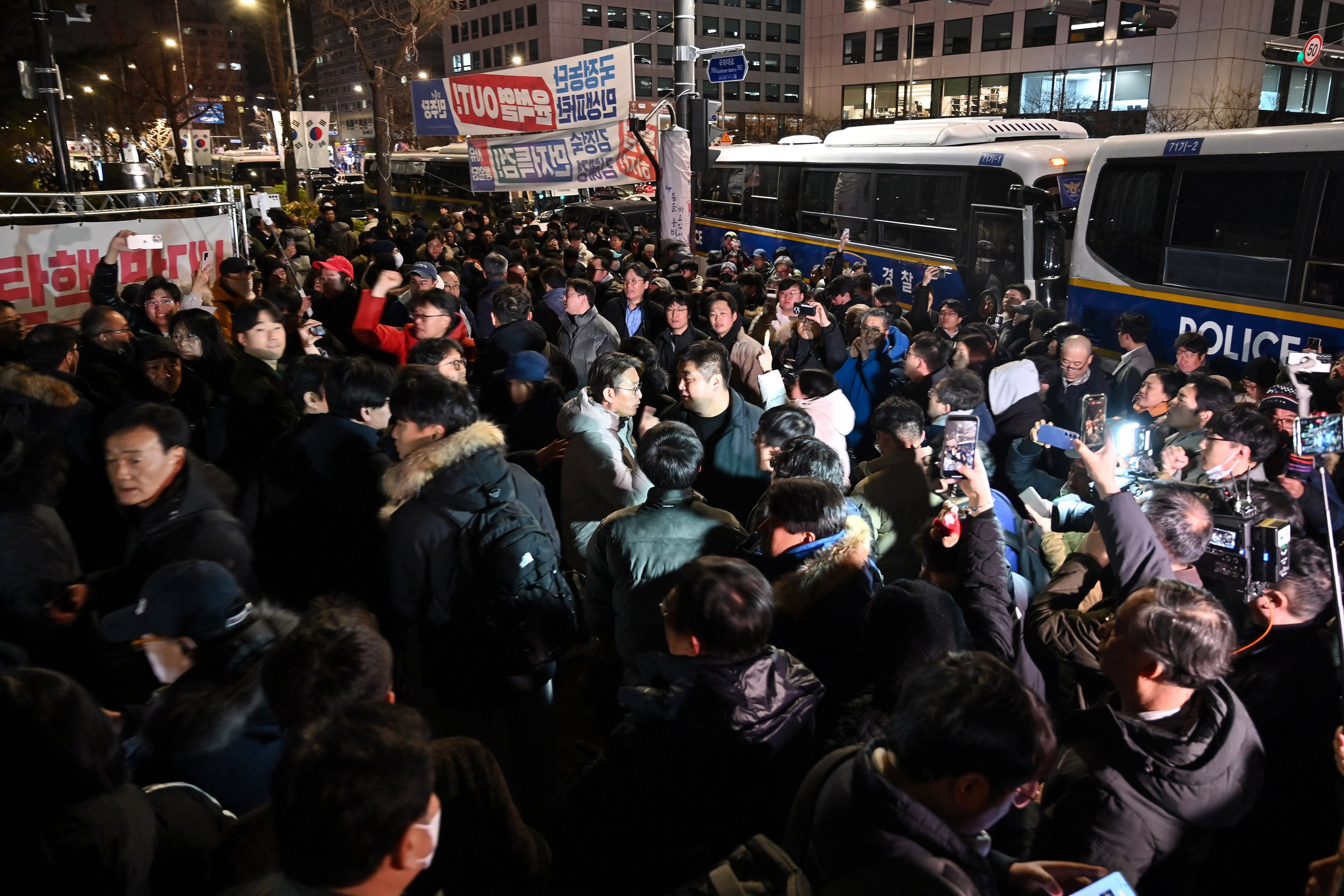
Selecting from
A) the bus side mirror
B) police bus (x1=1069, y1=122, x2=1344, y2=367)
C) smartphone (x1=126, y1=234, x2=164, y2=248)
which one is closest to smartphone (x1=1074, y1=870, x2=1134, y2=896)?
police bus (x1=1069, y1=122, x2=1344, y2=367)

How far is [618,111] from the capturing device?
10836 mm

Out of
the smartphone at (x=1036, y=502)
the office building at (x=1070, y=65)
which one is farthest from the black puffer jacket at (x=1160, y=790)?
the office building at (x=1070, y=65)

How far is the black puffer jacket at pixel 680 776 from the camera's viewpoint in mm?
2125

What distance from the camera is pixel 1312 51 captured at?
48.9 ft

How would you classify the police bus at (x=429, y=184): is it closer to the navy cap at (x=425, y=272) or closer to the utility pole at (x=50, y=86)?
the utility pole at (x=50, y=86)

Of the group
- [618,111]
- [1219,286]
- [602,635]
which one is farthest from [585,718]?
[618,111]

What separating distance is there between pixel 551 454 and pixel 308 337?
241cm

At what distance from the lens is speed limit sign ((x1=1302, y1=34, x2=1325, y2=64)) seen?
14883mm

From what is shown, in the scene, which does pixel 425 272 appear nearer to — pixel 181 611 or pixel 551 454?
pixel 551 454

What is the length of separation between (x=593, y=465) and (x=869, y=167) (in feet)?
36.7

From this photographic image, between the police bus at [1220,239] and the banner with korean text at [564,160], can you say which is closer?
the police bus at [1220,239]

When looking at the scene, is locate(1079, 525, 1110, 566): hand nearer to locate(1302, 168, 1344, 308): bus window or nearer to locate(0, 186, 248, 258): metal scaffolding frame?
locate(1302, 168, 1344, 308): bus window

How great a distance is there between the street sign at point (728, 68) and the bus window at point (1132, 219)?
4266 millimetres

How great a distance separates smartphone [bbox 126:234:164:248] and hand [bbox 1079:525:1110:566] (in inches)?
318
